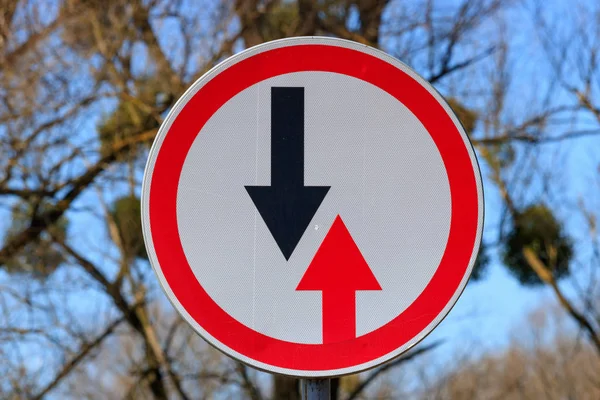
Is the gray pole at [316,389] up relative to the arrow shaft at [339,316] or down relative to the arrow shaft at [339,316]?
down

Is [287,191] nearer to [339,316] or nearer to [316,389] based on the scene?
[339,316]

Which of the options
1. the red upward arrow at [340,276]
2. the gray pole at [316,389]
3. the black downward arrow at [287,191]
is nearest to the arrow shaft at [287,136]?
the black downward arrow at [287,191]

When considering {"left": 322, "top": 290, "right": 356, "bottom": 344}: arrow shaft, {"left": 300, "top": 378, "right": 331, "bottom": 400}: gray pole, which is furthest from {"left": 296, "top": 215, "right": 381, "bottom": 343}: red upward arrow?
{"left": 300, "top": 378, "right": 331, "bottom": 400}: gray pole

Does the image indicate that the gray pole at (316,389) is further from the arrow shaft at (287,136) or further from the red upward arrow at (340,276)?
the arrow shaft at (287,136)

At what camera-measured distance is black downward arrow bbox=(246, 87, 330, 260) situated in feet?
5.71

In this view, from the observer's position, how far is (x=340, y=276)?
173 centimetres

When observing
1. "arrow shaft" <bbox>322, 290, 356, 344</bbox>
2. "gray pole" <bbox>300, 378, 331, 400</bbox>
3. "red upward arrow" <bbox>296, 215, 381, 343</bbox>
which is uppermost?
"red upward arrow" <bbox>296, 215, 381, 343</bbox>

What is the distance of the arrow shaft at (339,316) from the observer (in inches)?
67.2

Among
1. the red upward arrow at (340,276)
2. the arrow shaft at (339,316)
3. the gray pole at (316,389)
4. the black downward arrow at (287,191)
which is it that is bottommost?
the gray pole at (316,389)

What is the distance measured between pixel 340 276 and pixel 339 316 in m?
0.08

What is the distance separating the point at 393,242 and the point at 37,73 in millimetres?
5119

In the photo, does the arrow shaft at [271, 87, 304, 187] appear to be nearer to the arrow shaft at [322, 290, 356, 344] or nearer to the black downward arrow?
the black downward arrow

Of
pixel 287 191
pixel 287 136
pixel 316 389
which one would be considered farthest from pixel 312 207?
pixel 316 389

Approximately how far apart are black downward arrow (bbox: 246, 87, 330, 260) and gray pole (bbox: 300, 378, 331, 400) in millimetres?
249
